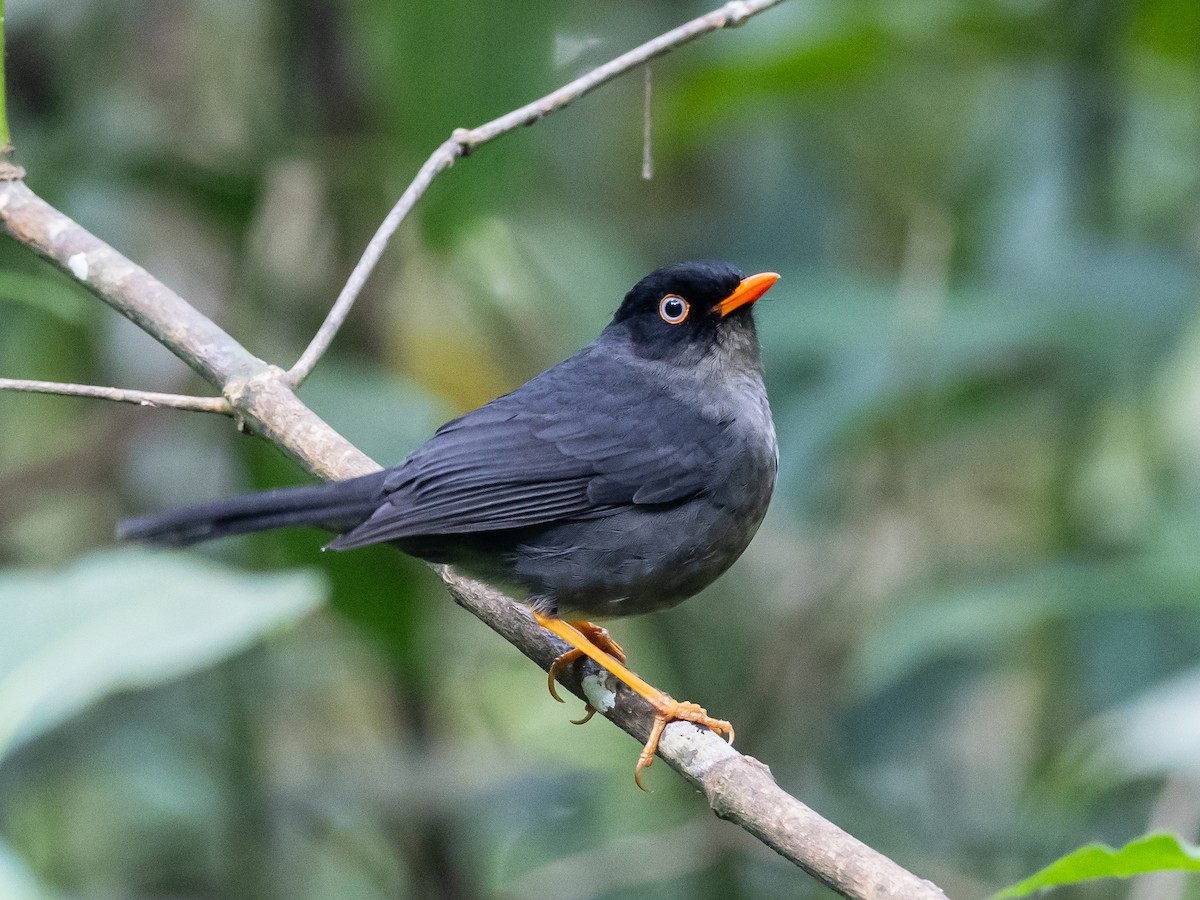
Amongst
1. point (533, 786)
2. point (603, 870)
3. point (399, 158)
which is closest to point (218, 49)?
point (399, 158)

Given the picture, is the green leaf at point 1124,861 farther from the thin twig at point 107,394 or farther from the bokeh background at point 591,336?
the thin twig at point 107,394

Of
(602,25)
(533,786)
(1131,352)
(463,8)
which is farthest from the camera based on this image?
(602,25)

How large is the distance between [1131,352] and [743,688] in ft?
5.78

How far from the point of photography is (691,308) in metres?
3.94

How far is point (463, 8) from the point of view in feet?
13.8

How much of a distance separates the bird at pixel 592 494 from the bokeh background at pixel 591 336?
63 centimetres

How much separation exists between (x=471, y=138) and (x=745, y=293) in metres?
0.99

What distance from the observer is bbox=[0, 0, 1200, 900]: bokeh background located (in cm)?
435

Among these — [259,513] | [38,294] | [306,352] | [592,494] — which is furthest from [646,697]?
[38,294]

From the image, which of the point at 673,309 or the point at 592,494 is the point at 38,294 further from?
the point at 673,309

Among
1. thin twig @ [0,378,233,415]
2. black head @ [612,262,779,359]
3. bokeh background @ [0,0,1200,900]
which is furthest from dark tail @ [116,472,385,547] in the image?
black head @ [612,262,779,359]

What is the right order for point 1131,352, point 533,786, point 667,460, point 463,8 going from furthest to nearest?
point 533,786
point 1131,352
point 463,8
point 667,460

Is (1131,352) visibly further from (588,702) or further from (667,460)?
(588,702)

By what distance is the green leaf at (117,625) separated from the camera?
106 inches
